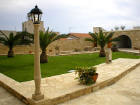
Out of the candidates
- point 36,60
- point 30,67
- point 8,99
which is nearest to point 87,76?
point 36,60

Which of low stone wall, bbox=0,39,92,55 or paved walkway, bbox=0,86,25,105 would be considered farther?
low stone wall, bbox=0,39,92,55

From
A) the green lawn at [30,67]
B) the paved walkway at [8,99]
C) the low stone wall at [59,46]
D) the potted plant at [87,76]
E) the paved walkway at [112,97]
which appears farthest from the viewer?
the low stone wall at [59,46]

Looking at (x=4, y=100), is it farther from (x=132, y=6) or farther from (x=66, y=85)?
(x=132, y=6)

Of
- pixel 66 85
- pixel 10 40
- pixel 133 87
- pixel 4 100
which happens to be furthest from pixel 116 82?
pixel 10 40

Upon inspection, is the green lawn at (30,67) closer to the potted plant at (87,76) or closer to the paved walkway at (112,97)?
the potted plant at (87,76)

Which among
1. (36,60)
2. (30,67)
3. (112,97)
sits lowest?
(112,97)

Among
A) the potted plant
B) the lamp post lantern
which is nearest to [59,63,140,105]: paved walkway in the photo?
the potted plant

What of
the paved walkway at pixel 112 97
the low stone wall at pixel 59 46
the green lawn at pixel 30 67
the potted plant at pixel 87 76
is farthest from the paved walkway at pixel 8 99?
the low stone wall at pixel 59 46

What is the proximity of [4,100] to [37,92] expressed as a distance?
1.36 meters

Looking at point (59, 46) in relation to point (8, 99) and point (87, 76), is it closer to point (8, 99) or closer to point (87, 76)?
point (87, 76)

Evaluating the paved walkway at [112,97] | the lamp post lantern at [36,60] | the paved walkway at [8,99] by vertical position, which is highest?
the lamp post lantern at [36,60]

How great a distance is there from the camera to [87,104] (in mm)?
4398

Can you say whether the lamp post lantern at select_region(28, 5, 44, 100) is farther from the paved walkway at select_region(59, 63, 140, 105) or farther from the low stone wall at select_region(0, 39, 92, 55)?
the low stone wall at select_region(0, 39, 92, 55)

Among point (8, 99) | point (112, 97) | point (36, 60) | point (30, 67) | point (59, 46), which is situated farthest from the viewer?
point (59, 46)
